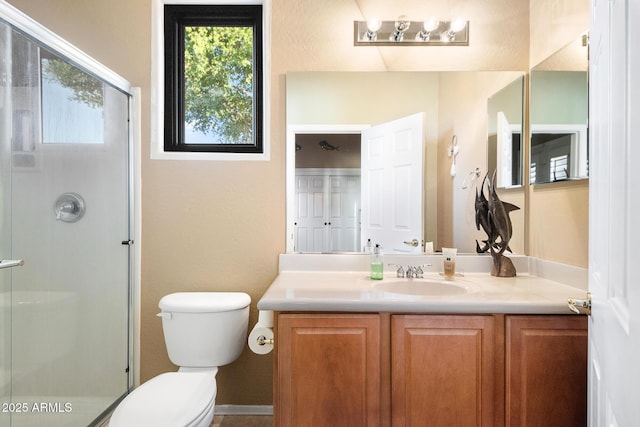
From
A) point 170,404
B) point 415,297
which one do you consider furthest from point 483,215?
point 170,404

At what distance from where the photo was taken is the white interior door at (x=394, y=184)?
1844 millimetres

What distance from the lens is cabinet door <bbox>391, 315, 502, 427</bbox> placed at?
1.25 m

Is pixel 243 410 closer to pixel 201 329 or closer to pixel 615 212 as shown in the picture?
pixel 201 329

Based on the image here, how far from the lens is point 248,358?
1.94 metres

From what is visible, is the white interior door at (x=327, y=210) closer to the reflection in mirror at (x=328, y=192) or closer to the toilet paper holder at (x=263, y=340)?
the reflection in mirror at (x=328, y=192)

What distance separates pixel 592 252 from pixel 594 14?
62 cm

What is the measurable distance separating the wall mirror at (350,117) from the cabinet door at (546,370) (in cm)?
66

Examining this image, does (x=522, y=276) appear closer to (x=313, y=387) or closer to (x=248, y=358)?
(x=313, y=387)

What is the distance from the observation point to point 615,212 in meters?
0.67

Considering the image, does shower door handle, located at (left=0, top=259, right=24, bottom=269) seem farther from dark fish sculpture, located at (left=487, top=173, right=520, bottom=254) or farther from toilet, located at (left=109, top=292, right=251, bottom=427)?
dark fish sculpture, located at (left=487, top=173, right=520, bottom=254)

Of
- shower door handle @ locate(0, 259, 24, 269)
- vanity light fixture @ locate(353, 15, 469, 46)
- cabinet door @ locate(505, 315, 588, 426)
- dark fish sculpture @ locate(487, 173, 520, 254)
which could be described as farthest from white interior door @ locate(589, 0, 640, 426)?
shower door handle @ locate(0, 259, 24, 269)

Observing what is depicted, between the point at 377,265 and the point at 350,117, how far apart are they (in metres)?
0.81

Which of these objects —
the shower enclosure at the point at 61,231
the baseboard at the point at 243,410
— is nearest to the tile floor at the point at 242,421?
the baseboard at the point at 243,410

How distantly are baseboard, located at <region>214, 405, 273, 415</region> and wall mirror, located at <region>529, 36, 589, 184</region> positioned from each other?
188cm
